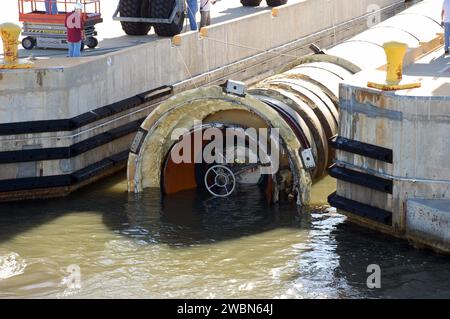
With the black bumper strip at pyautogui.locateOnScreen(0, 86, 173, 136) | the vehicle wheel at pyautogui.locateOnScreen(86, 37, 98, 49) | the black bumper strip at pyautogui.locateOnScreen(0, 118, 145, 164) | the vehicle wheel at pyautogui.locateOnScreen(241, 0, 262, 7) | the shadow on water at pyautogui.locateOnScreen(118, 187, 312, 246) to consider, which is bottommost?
the shadow on water at pyautogui.locateOnScreen(118, 187, 312, 246)

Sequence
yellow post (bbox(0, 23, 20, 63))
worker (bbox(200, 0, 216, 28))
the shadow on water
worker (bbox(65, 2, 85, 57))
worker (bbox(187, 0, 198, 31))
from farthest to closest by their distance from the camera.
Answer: worker (bbox(200, 0, 216, 28)) < worker (bbox(187, 0, 198, 31)) < worker (bbox(65, 2, 85, 57)) < yellow post (bbox(0, 23, 20, 63)) < the shadow on water

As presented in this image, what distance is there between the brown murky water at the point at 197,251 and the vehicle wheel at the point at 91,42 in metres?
4.30

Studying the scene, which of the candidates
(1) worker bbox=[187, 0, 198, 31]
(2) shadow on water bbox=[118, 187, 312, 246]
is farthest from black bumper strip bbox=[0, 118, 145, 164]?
(1) worker bbox=[187, 0, 198, 31]

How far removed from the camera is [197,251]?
1428 centimetres

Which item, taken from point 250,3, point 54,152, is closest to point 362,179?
point 54,152

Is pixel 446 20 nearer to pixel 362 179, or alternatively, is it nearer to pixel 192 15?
pixel 362 179

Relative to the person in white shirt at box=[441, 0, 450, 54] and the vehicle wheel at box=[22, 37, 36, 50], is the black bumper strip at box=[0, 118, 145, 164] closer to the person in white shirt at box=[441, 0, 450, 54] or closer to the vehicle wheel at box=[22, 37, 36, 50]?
the vehicle wheel at box=[22, 37, 36, 50]

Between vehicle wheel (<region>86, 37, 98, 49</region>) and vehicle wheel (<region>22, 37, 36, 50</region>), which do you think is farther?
vehicle wheel (<region>86, 37, 98, 49</region>)

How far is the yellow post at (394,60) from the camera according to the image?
1432 centimetres

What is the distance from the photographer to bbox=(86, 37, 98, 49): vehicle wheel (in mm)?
20312

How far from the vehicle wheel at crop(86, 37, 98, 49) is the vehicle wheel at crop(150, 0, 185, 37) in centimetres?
175

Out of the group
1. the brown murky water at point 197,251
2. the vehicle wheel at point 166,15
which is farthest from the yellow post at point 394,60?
the vehicle wheel at point 166,15

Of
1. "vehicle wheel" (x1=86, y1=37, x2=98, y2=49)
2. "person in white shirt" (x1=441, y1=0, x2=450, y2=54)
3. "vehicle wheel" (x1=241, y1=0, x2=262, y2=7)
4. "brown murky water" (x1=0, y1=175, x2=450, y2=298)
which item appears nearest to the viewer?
"brown murky water" (x1=0, y1=175, x2=450, y2=298)

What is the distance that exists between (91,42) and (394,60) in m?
7.52
